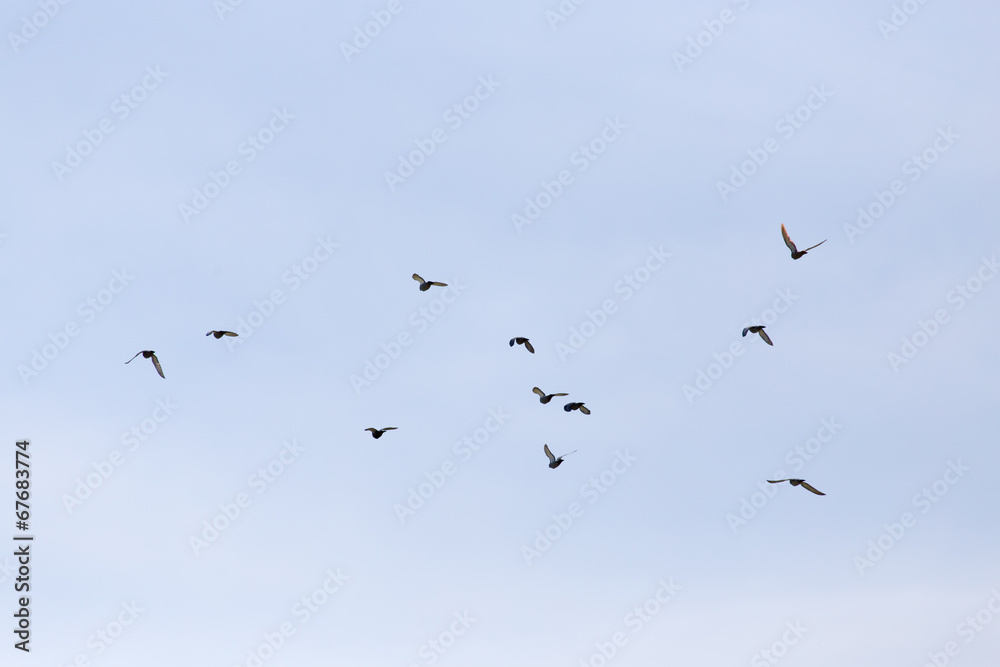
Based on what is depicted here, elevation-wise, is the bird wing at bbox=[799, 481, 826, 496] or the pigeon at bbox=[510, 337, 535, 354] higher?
the pigeon at bbox=[510, 337, 535, 354]

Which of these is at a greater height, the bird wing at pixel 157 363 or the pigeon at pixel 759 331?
the bird wing at pixel 157 363

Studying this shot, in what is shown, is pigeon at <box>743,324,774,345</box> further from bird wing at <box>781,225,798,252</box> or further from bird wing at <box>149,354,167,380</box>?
bird wing at <box>149,354,167,380</box>

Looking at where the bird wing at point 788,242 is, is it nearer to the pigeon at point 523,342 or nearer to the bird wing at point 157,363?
the pigeon at point 523,342

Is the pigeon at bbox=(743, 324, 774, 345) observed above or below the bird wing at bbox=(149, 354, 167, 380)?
below

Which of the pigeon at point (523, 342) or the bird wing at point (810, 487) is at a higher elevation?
the pigeon at point (523, 342)

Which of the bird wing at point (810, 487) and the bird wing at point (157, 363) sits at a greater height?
the bird wing at point (157, 363)

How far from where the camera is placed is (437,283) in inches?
4306

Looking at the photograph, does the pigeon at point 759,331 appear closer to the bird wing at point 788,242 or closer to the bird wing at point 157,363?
the bird wing at point 788,242

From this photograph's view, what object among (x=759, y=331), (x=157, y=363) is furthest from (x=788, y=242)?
(x=157, y=363)

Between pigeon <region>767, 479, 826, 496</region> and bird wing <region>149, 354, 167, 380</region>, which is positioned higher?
bird wing <region>149, 354, 167, 380</region>

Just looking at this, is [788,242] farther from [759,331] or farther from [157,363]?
[157,363]

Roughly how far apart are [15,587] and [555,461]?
36.2 metres

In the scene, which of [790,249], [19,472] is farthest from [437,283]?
[19,472]

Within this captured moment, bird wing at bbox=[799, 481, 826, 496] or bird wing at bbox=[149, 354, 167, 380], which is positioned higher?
bird wing at bbox=[149, 354, 167, 380]
